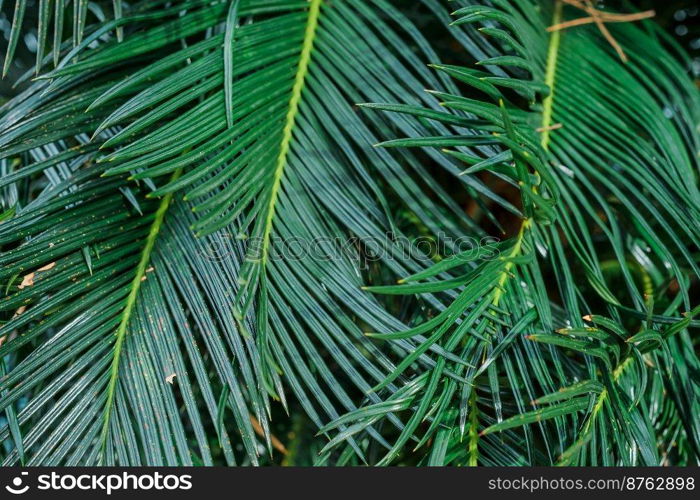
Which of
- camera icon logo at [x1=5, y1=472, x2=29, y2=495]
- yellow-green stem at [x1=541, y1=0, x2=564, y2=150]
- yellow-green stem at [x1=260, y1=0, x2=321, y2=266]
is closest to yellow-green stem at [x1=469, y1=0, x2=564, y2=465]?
yellow-green stem at [x1=541, y1=0, x2=564, y2=150]

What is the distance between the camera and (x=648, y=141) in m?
0.73

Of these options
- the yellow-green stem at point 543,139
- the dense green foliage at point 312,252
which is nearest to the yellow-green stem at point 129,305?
the dense green foliage at point 312,252

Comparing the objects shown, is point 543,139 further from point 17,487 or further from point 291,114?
point 17,487

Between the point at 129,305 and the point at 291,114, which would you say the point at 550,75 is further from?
the point at 129,305

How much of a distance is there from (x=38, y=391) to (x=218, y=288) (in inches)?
7.3

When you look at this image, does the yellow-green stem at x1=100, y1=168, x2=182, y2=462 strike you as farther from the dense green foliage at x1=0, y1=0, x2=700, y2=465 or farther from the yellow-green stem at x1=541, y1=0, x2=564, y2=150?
the yellow-green stem at x1=541, y1=0, x2=564, y2=150

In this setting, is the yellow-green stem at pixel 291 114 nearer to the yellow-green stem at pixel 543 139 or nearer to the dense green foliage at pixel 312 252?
the dense green foliage at pixel 312 252

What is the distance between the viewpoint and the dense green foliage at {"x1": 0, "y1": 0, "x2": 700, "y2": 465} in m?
0.52

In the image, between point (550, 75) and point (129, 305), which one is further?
point (550, 75)

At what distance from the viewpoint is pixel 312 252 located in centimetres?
58

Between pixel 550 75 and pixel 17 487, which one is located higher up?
pixel 550 75

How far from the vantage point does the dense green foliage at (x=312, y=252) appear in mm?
516

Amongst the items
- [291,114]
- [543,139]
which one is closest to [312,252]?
[291,114]

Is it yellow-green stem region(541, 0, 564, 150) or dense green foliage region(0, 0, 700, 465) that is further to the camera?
yellow-green stem region(541, 0, 564, 150)
